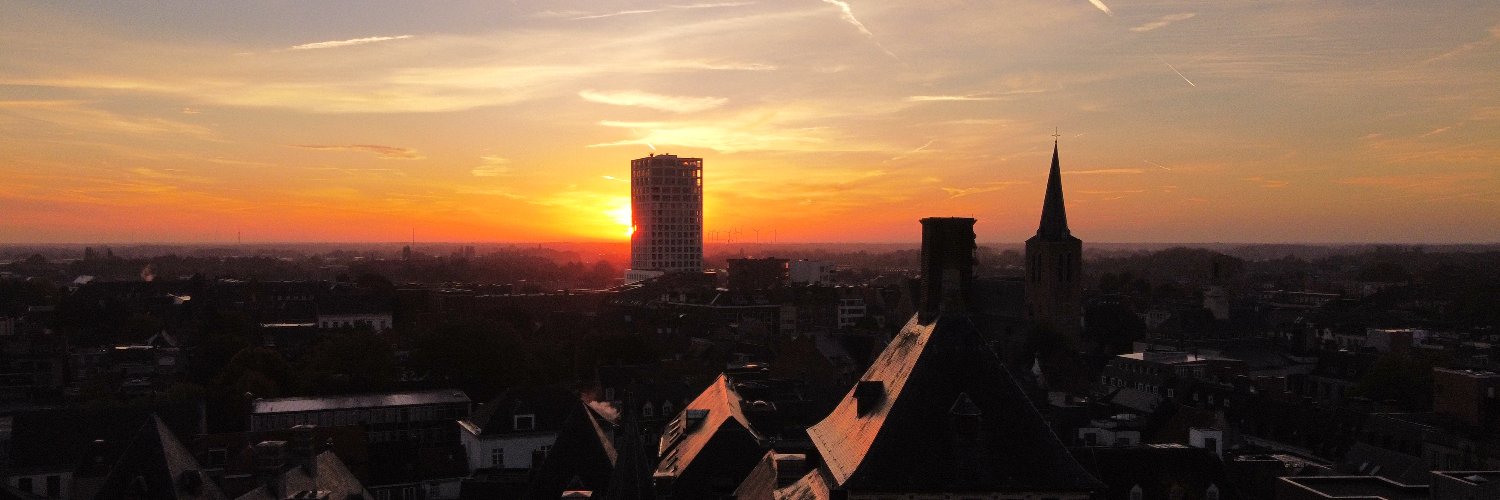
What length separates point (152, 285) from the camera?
172125mm

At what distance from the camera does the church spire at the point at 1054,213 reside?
119438 mm

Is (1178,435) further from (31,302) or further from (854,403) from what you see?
(31,302)

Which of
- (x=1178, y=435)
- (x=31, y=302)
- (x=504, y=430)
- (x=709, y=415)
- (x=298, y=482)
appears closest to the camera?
(x=298, y=482)

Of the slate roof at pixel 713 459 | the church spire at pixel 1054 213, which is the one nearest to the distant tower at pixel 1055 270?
the church spire at pixel 1054 213

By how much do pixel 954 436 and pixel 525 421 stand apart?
1501 inches

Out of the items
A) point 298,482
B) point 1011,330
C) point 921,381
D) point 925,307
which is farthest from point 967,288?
point 1011,330

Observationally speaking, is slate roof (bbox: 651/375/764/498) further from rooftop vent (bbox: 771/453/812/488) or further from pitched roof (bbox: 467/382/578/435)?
Answer: pitched roof (bbox: 467/382/578/435)

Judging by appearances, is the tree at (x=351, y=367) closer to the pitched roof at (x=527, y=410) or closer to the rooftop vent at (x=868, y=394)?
the pitched roof at (x=527, y=410)

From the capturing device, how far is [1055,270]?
387ft

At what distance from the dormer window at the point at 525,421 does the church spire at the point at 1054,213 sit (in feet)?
242

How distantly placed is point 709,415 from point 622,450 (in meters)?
18.2

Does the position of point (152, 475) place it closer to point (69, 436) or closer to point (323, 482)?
point (323, 482)

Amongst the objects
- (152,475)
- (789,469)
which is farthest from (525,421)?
(789,469)

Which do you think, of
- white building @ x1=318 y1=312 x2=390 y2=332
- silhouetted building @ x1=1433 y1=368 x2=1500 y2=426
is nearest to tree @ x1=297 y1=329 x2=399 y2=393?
white building @ x1=318 y1=312 x2=390 y2=332
